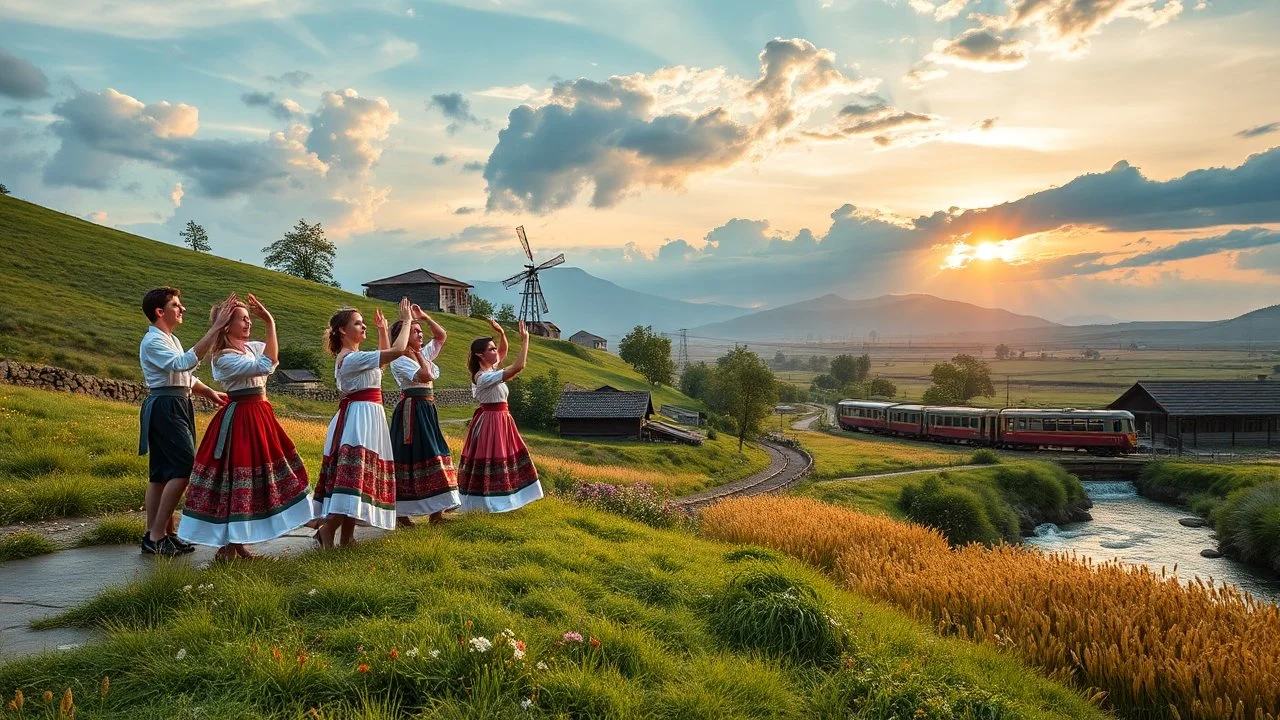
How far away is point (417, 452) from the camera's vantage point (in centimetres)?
828

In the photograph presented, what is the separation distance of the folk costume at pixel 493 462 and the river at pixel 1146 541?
17.8 meters

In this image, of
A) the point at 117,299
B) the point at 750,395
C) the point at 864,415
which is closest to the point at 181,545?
the point at 750,395

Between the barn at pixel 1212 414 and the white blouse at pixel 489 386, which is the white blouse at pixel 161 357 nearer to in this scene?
the white blouse at pixel 489 386

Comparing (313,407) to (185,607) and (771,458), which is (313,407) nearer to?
(771,458)

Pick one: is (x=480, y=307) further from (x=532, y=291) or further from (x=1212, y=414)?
(x=1212, y=414)

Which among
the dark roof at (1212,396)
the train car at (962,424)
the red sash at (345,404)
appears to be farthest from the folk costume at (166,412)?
the dark roof at (1212,396)

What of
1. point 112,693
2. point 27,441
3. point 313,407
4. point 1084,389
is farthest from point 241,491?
point 1084,389

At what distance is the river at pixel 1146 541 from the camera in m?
22.3

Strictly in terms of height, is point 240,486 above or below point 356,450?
below

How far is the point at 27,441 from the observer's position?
10.5m

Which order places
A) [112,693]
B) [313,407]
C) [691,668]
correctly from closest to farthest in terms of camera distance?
[112,693] < [691,668] < [313,407]

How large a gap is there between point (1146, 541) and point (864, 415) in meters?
38.7

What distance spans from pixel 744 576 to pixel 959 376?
8687cm

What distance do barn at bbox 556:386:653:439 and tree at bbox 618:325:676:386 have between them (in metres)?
37.4
